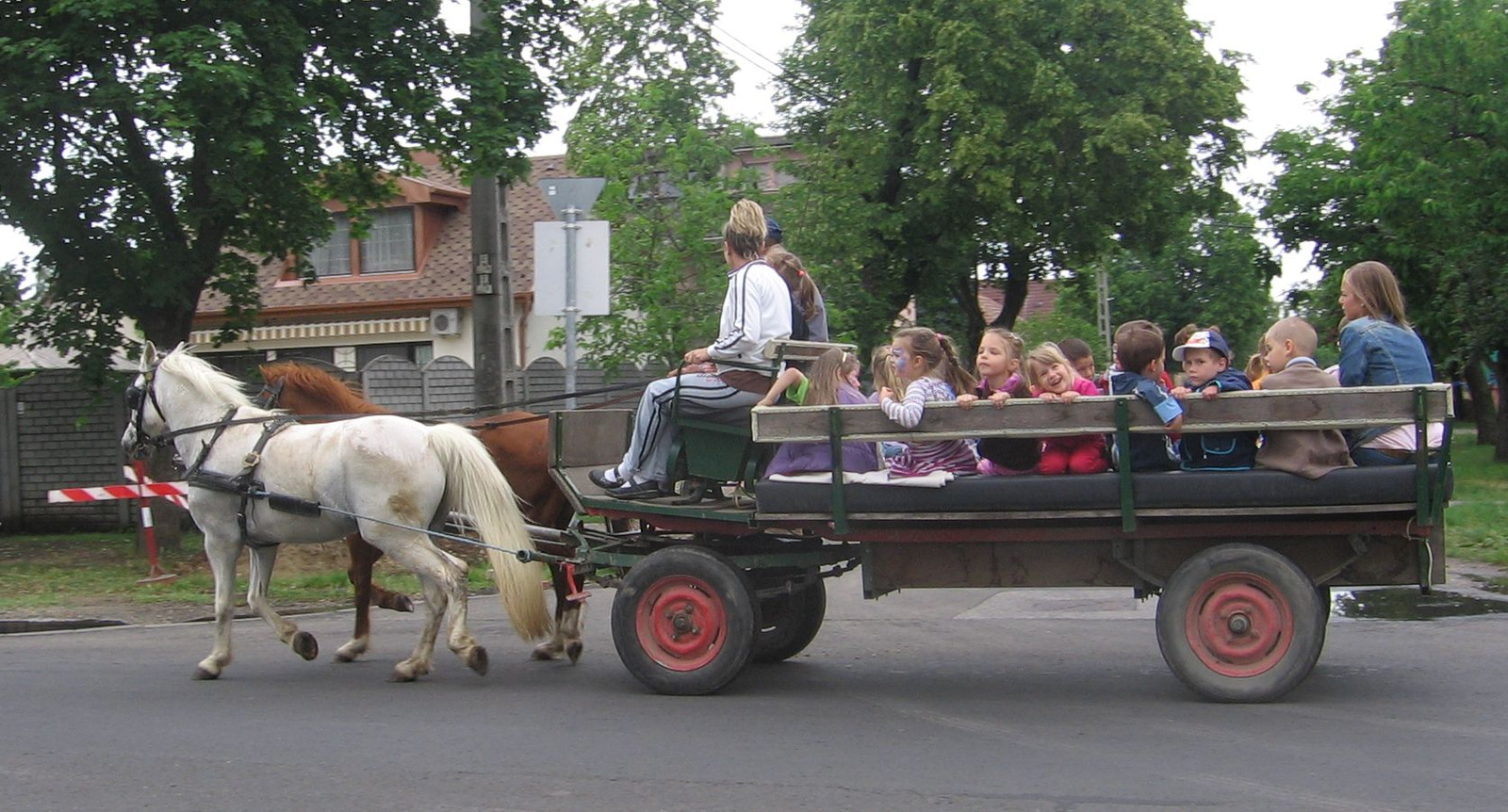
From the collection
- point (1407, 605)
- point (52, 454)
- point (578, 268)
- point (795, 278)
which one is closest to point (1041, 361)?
point (795, 278)

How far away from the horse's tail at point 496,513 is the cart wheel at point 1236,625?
3.22m

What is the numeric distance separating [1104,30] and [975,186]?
425 cm

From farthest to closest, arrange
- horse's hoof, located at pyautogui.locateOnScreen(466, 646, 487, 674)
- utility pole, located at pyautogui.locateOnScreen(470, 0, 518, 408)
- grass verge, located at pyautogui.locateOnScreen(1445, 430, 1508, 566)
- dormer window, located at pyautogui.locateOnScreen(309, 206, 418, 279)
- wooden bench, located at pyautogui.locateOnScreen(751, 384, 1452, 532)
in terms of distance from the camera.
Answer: dormer window, located at pyautogui.locateOnScreen(309, 206, 418, 279) < utility pole, located at pyautogui.locateOnScreen(470, 0, 518, 408) < grass verge, located at pyautogui.locateOnScreen(1445, 430, 1508, 566) < horse's hoof, located at pyautogui.locateOnScreen(466, 646, 487, 674) < wooden bench, located at pyautogui.locateOnScreen(751, 384, 1452, 532)

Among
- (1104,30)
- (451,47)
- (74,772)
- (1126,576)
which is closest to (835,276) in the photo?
(1104,30)

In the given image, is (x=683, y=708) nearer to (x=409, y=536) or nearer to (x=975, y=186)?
(x=409, y=536)

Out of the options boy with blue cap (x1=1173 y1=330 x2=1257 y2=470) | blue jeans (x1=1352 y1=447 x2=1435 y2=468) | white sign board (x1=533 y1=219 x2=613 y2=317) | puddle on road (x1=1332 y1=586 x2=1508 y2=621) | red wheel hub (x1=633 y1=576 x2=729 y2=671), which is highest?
white sign board (x1=533 y1=219 x2=613 y2=317)

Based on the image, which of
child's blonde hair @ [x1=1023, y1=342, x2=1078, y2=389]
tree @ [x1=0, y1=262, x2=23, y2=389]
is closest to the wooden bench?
child's blonde hair @ [x1=1023, y1=342, x2=1078, y2=389]

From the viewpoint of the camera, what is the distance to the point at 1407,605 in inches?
403

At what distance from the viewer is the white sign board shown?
11.4 metres

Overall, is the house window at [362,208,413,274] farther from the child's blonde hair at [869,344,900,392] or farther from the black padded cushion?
the black padded cushion

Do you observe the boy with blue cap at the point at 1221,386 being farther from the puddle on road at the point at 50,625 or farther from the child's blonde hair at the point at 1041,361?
the puddle on road at the point at 50,625

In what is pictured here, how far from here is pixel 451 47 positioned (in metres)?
14.9

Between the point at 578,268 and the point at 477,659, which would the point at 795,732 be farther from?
the point at 578,268

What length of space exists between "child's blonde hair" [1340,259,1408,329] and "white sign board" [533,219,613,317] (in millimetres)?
5950
